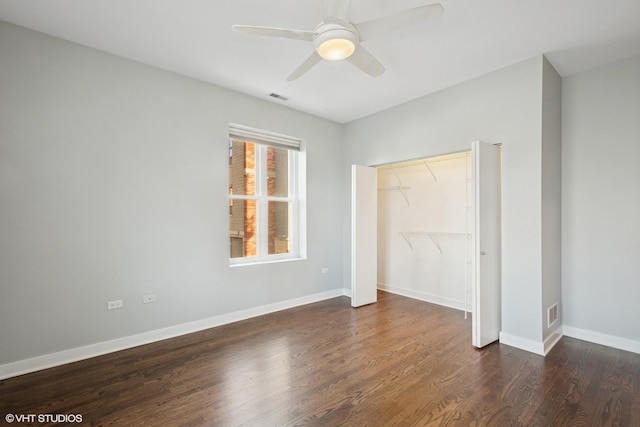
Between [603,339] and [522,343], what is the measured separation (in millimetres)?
869

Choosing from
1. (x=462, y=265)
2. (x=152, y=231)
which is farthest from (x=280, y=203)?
(x=462, y=265)

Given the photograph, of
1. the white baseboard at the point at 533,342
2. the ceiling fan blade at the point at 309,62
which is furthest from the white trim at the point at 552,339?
the ceiling fan blade at the point at 309,62

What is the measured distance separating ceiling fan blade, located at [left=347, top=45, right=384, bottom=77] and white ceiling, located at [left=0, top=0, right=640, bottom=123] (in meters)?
0.21

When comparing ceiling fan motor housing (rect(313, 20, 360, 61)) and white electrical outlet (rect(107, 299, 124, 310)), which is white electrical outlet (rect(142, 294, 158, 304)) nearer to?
white electrical outlet (rect(107, 299, 124, 310))

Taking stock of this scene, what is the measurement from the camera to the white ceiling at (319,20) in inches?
88.0

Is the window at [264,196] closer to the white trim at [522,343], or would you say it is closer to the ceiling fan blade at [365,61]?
the ceiling fan blade at [365,61]

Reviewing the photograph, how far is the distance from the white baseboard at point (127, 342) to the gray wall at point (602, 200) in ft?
11.2

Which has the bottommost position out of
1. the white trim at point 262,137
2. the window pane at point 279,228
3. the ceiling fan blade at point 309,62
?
the window pane at point 279,228

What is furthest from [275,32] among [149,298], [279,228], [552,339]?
[552,339]

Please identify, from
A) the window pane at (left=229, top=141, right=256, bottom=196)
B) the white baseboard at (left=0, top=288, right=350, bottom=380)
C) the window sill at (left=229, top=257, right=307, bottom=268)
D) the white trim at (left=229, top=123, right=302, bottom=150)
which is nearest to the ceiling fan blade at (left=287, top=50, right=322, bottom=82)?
the white trim at (left=229, top=123, right=302, bottom=150)

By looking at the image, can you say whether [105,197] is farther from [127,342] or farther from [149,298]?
[127,342]

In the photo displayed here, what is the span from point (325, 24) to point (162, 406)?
2.80 metres

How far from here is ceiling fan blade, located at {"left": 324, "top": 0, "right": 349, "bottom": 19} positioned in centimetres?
189

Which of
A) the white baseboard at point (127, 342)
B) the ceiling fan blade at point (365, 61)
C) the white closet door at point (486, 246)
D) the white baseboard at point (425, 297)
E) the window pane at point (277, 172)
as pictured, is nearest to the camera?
the ceiling fan blade at point (365, 61)
